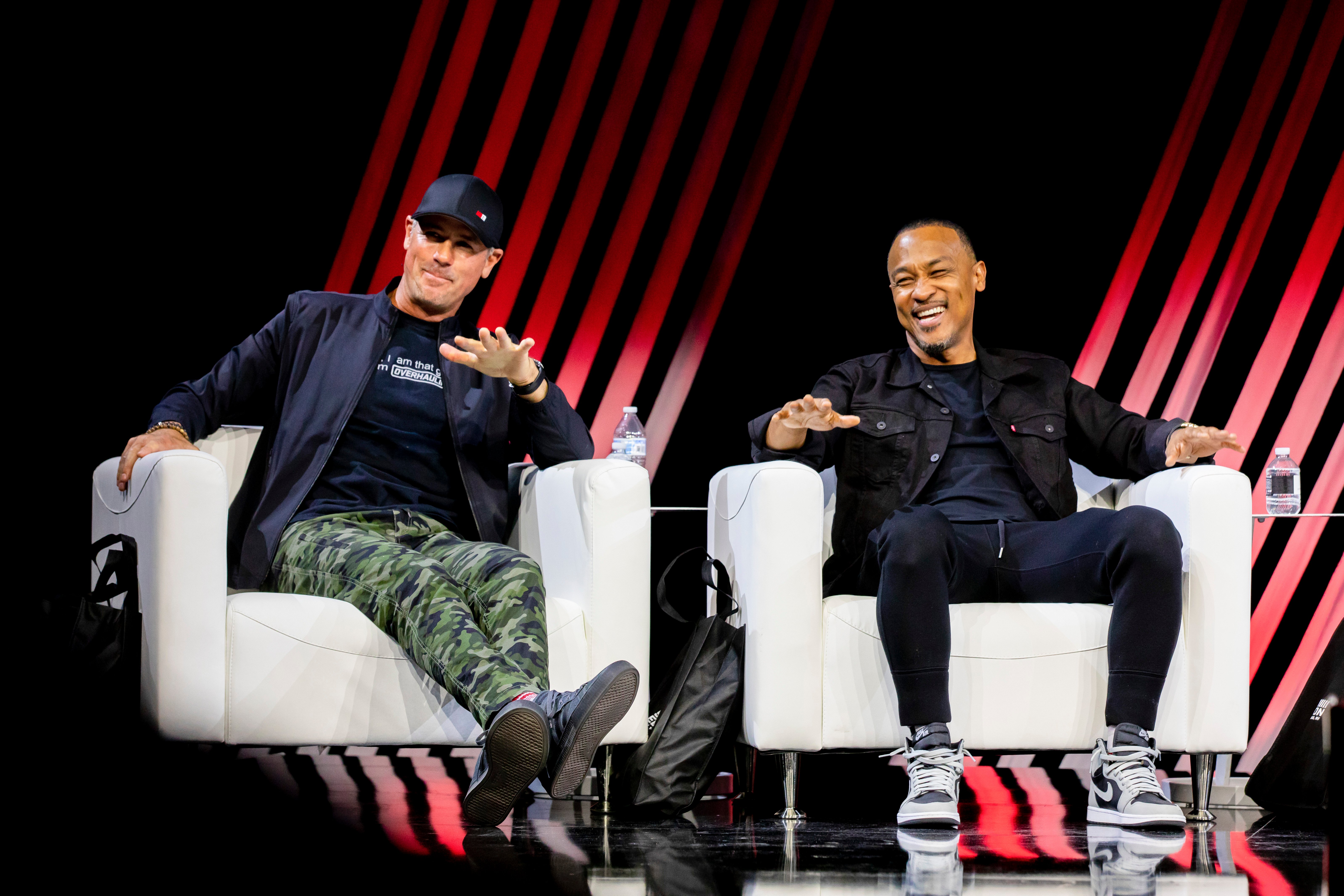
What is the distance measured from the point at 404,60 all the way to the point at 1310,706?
286cm

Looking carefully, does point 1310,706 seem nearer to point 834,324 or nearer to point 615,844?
point 615,844

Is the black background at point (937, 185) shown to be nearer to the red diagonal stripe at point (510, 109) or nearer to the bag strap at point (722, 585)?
the red diagonal stripe at point (510, 109)

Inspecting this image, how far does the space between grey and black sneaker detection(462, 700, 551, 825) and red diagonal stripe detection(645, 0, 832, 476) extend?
6.21ft

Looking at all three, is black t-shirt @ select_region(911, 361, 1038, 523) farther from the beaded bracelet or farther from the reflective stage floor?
the beaded bracelet

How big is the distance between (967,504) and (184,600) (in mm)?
1500

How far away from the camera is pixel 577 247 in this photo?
368 cm

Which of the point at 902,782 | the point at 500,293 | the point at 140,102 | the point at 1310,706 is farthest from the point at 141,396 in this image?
the point at 1310,706

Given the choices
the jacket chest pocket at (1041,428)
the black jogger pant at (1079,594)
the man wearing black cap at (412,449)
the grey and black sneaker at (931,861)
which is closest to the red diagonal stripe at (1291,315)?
the jacket chest pocket at (1041,428)

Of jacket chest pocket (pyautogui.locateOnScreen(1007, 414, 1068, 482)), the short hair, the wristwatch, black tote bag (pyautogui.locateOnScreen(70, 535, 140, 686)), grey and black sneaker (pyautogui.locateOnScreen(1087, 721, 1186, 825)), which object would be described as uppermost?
the short hair

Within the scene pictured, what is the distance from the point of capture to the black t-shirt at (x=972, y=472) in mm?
2498

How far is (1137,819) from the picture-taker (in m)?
2.02

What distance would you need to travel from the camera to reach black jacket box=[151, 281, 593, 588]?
2377mm

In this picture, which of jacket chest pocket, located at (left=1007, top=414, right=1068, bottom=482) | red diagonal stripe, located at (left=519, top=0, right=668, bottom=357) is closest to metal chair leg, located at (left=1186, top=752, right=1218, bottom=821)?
jacket chest pocket, located at (left=1007, top=414, right=1068, bottom=482)

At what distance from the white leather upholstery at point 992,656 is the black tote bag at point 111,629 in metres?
1.08
